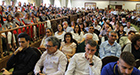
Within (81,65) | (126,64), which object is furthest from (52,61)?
(126,64)

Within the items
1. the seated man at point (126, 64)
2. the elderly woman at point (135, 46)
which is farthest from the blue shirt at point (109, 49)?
the seated man at point (126, 64)

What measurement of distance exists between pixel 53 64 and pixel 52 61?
0.05 meters

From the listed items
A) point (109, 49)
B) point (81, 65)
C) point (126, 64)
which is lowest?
point (109, 49)

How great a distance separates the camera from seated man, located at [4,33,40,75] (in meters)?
2.31

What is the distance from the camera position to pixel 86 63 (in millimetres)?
2098

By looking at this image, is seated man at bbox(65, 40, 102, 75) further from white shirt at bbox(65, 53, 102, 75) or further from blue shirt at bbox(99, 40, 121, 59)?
blue shirt at bbox(99, 40, 121, 59)

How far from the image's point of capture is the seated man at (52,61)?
2215mm

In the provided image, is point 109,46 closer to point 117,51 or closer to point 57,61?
point 117,51

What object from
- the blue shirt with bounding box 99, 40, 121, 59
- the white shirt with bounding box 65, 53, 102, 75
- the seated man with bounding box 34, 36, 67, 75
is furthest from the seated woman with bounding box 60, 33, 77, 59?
the white shirt with bounding box 65, 53, 102, 75

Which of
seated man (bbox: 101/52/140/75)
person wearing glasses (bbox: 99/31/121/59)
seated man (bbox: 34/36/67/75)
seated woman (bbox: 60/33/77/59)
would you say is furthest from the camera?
seated woman (bbox: 60/33/77/59)

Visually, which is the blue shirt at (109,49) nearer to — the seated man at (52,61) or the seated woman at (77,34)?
the seated man at (52,61)

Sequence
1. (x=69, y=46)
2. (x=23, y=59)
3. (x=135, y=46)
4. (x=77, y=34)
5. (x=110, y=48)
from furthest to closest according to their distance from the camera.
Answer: (x=77, y=34) → (x=69, y=46) → (x=110, y=48) → (x=135, y=46) → (x=23, y=59)

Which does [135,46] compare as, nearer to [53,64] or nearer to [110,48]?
[110,48]

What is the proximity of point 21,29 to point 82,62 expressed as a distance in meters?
2.92
